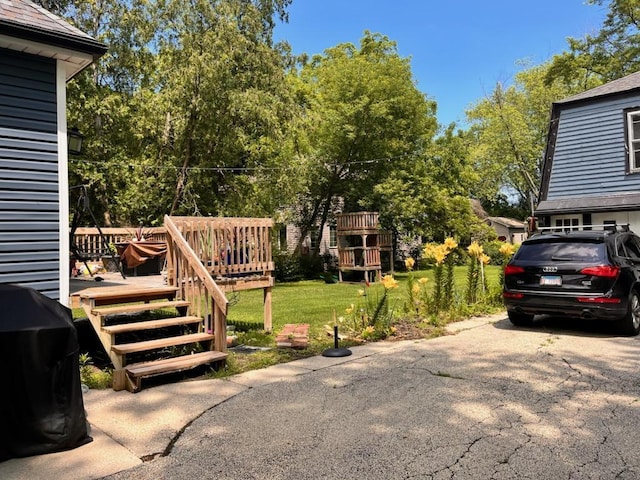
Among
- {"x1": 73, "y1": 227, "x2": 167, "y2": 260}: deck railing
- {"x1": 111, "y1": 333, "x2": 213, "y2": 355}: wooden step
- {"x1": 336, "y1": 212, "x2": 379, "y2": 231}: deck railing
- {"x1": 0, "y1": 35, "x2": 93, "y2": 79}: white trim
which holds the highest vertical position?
{"x1": 0, "y1": 35, "x2": 93, "y2": 79}: white trim

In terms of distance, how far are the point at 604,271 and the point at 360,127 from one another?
1301 cm

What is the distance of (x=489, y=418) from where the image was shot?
12.8ft

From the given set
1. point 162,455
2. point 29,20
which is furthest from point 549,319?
point 29,20

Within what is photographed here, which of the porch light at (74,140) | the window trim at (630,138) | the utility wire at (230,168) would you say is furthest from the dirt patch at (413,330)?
the utility wire at (230,168)

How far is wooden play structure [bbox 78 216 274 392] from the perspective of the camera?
16.7 feet

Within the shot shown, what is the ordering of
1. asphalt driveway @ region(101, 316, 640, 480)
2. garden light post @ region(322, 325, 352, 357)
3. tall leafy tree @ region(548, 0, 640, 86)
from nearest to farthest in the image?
asphalt driveway @ region(101, 316, 640, 480)
garden light post @ region(322, 325, 352, 357)
tall leafy tree @ region(548, 0, 640, 86)

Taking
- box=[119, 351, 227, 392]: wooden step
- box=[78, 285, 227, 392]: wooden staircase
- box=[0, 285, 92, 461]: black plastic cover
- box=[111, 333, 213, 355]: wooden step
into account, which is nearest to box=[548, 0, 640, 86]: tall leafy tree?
box=[78, 285, 227, 392]: wooden staircase

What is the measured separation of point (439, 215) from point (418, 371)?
52.2 ft

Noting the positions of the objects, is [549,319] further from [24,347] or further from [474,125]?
[474,125]

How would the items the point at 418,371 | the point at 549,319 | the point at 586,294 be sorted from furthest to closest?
the point at 549,319 < the point at 586,294 < the point at 418,371

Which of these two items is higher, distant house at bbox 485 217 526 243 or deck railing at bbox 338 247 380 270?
distant house at bbox 485 217 526 243

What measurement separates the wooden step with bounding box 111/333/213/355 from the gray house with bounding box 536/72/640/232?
11.2 m

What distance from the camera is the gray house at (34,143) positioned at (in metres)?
5.41

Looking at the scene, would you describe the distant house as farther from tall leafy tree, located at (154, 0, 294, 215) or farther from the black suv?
the black suv
